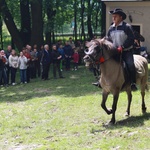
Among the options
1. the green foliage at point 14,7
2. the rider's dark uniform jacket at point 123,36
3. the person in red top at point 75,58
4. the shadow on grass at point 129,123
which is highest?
the green foliage at point 14,7

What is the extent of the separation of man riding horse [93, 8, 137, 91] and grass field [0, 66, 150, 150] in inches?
55.6

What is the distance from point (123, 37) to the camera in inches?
395

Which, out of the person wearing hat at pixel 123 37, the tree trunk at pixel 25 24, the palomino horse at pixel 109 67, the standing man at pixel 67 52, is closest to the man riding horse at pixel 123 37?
the person wearing hat at pixel 123 37

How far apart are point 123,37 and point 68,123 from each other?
2487 mm

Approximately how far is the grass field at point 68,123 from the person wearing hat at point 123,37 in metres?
1.41

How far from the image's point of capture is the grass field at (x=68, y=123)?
8.20m

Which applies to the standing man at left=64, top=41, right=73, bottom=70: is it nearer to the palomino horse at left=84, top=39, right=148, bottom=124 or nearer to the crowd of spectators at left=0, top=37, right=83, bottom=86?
the crowd of spectators at left=0, top=37, right=83, bottom=86

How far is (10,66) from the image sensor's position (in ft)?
67.0

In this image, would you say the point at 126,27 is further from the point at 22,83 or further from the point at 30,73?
the point at 30,73

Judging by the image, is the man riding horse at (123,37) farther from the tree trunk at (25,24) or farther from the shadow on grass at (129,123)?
the tree trunk at (25,24)

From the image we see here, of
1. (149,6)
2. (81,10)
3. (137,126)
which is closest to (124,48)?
(137,126)

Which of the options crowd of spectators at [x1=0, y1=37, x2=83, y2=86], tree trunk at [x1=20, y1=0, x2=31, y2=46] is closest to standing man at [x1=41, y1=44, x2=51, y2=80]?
crowd of spectators at [x1=0, y1=37, x2=83, y2=86]

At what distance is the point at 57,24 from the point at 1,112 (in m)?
21.1

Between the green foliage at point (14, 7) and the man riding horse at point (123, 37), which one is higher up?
the green foliage at point (14, 7)
